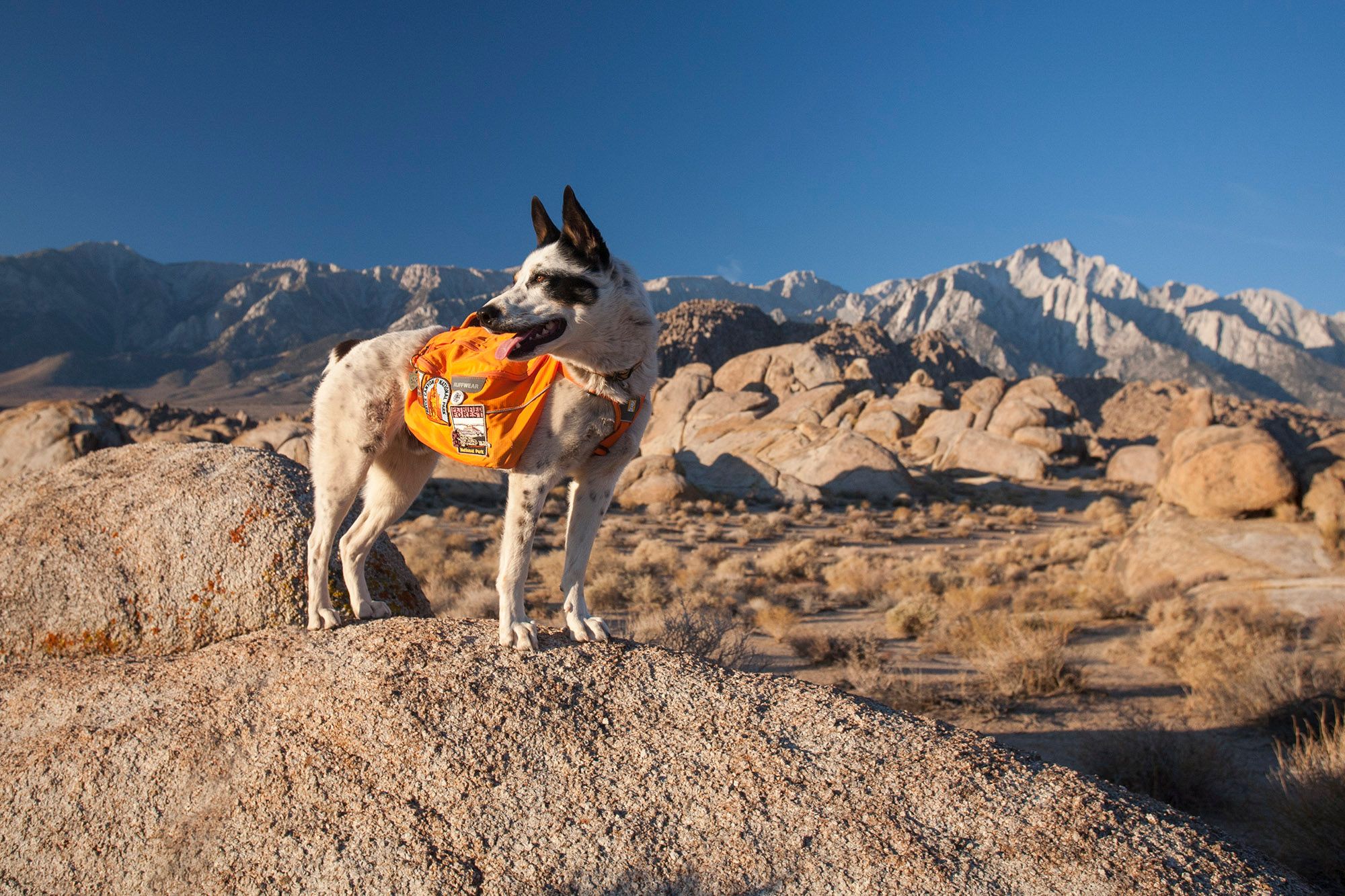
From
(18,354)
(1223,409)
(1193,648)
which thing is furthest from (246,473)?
(18,354)

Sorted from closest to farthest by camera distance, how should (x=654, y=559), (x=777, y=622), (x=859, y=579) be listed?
(x=777, y=622) → (x=859, y=579) → (x=654, y=559)

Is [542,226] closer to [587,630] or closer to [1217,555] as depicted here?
[587,630]

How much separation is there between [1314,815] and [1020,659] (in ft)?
10.3

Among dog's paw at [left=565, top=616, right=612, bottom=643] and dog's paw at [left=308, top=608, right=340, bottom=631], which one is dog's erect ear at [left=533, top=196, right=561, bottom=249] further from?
dog's paw at [left=308, top=608, right=340, bottom=631]

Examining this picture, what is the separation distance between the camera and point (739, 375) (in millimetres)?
48250

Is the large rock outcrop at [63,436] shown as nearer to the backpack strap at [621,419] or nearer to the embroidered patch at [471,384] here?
the embroidered patch at [471,384]

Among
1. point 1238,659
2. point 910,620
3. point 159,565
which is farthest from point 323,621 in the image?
point 1238,659

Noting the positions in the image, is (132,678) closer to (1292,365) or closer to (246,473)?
(246,473)

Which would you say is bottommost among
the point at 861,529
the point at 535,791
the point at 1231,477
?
the point at 861,529

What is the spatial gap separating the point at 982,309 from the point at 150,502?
8616 inches

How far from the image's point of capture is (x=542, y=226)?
3428 mm

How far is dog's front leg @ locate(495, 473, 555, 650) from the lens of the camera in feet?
10.8

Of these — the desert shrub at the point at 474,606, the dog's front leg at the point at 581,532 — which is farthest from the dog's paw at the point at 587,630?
the desert shrub at the point at 474,606

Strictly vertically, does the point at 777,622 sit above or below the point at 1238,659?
below
